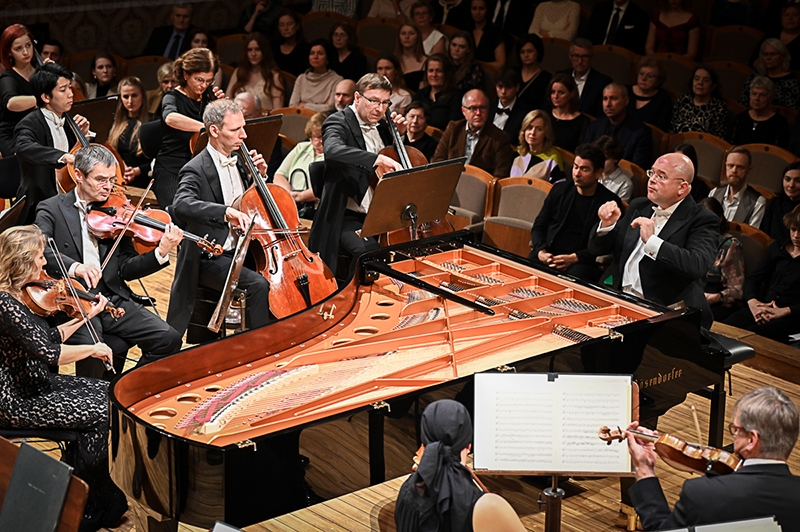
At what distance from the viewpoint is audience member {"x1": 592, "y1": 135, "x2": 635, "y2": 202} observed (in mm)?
6160

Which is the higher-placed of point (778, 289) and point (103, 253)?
point (103, 253)

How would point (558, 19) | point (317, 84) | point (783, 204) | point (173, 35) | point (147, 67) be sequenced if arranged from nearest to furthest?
point (783, 204) → point (317, 84) → point (558, 19) → point (147, 67) → point (173, 35)

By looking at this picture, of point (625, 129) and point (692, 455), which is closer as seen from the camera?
point (692, 455)

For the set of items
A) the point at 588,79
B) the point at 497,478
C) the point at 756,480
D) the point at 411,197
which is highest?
the point at 588,79

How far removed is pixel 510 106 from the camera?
7312 mm

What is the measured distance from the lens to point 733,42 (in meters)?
7.74

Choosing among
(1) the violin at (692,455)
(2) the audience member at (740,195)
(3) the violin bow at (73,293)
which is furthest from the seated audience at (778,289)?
(3) the violin bow at (73,293)

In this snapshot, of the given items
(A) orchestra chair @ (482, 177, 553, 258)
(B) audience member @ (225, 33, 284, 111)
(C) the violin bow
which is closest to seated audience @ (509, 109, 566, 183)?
(A) orchestra chair @ (482, 177, 553, 258)

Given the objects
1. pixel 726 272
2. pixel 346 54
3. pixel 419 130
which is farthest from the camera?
pixel 346 54

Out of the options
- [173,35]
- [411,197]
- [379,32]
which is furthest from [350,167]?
[173,35]

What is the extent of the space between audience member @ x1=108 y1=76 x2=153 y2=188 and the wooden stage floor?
8.62 ft

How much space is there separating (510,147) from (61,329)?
365 cm

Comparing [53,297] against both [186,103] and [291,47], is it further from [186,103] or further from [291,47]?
[291,47]

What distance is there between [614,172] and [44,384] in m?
3.66
